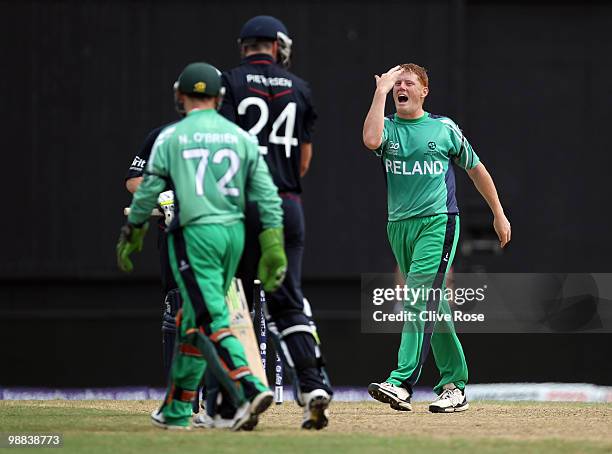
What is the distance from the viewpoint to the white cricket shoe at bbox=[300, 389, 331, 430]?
7.06m

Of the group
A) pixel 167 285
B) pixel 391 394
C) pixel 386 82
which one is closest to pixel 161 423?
pixel 167 285

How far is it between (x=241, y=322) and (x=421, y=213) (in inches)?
63.4

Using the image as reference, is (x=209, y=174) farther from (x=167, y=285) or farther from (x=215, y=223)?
(x=167, y=285)

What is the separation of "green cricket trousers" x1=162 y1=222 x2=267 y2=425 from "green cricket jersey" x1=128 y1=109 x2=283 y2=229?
8 centimetres

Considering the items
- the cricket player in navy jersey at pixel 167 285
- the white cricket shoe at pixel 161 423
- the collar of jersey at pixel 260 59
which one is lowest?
the white cricket shoe at pixel 161 423

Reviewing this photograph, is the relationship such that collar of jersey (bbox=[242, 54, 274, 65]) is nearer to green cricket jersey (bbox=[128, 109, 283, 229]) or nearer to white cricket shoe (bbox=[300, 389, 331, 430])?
green cricket jersey (bbox=[128, 109, 283, 229])

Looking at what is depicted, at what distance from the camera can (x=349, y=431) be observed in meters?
7.22

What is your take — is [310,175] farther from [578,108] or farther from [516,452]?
[516,452]

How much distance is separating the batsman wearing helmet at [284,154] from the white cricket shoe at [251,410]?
321 mm

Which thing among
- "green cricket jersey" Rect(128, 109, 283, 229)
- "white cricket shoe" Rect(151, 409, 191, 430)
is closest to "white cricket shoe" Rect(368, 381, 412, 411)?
"white cricket shoe" Rect(151, 409, 191, 430)

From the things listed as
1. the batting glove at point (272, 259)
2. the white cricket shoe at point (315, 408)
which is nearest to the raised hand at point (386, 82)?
the batting glove at point (272, 259)

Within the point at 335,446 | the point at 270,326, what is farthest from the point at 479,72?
the point at 335,446

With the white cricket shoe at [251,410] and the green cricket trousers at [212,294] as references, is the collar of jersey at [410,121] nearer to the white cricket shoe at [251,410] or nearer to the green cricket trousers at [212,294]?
the green cricket trousers at [212,294]

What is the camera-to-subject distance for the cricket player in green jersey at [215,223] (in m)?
6.81
